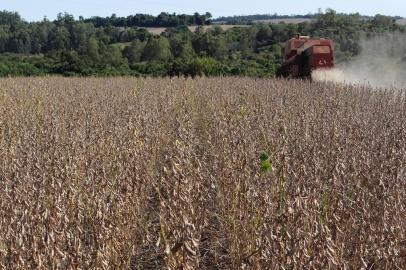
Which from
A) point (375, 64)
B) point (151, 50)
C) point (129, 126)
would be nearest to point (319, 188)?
point (129, 126)

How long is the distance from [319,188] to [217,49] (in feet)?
99.9

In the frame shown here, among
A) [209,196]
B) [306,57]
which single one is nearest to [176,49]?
[306,57]

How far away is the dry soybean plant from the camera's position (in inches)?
89.8

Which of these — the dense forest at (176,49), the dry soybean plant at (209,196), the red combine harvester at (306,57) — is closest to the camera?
the dry soybean plant at (209,196)

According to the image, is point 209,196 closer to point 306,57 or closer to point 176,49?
point 306,57

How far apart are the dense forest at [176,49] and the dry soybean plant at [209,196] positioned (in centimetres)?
1463

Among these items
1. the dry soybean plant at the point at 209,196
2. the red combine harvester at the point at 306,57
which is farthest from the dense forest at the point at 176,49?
the dry soybean plant at the point at 209,196

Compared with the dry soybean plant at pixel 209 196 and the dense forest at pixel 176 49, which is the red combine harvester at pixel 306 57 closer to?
the dense forest at pixel 176 49

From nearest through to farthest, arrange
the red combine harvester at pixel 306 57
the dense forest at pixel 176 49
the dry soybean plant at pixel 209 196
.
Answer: the dry soybean plant at pixel 209 196 < the red combine harvester at pixel 306 57 < the dense forest at pixel 176 49

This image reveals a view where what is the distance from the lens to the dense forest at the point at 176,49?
78.6 feet

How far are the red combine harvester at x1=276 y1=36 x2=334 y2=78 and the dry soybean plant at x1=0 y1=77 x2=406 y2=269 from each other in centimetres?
752

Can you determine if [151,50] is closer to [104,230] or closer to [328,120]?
[328,120]

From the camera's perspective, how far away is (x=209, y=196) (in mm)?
3812

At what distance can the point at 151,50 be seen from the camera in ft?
106
